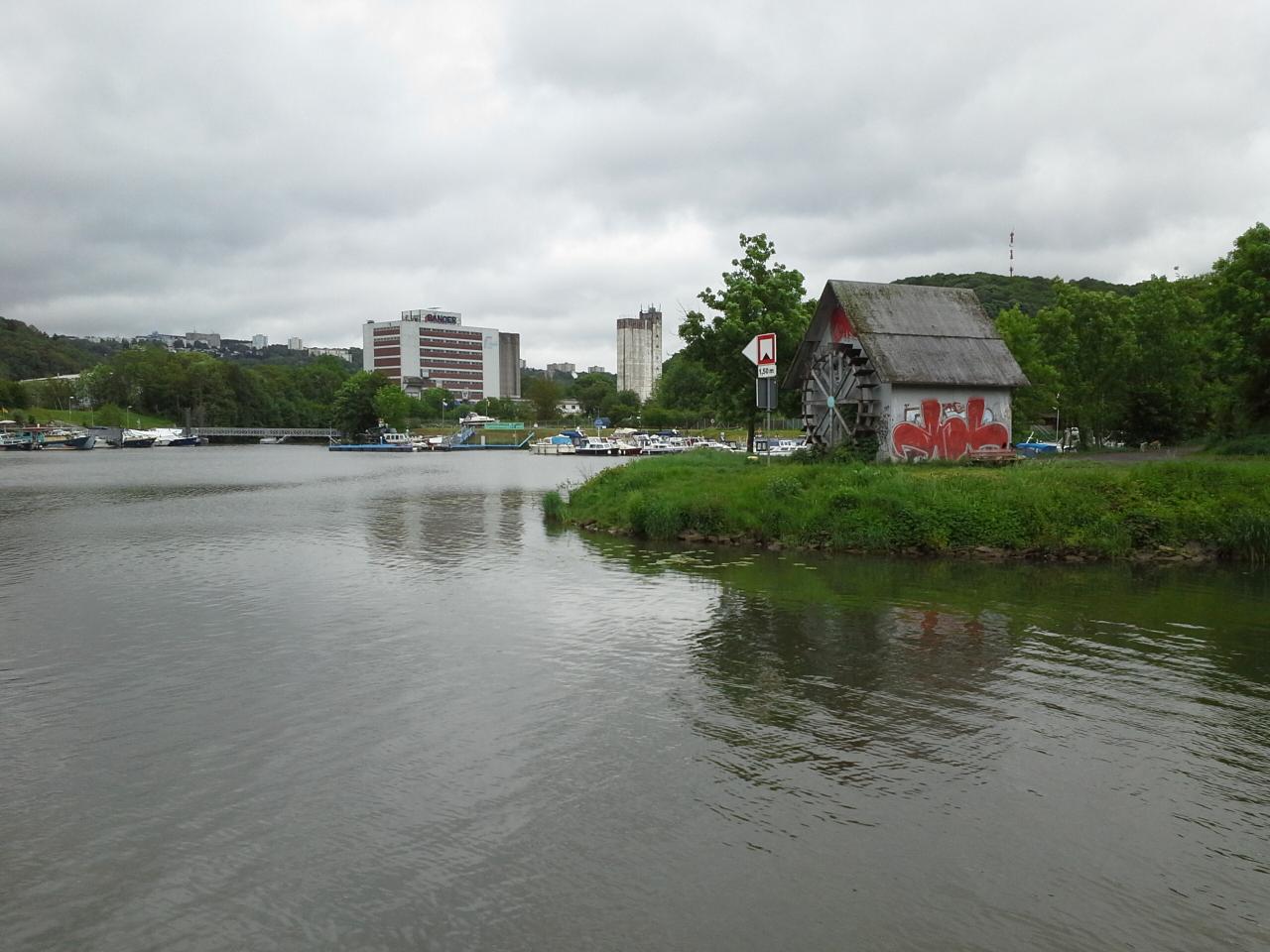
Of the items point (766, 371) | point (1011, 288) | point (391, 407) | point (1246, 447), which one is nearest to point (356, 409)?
point (391, 407)

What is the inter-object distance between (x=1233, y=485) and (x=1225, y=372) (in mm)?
17293

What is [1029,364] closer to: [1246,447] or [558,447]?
[1246,447]

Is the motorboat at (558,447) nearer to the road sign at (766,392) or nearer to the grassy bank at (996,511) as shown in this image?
the road sign at (766,392)

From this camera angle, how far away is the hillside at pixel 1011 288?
83.0 metres

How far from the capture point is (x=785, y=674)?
524 inches

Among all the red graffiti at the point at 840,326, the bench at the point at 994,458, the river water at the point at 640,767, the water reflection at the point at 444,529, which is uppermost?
the red graffiti at the point at 840,326

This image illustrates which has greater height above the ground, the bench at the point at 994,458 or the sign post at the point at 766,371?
the sign post at the point at 766,371

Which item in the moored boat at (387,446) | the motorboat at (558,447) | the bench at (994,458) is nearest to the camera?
the bench at (994,458)

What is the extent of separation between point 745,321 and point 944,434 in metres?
13.1

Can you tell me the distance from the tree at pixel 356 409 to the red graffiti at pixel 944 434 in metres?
142

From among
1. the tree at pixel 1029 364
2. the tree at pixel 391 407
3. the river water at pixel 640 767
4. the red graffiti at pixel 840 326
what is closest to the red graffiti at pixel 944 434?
the red graffiti at pixel 840 326

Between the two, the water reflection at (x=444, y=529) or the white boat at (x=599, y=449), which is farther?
the white boat at (x=599, y=449)

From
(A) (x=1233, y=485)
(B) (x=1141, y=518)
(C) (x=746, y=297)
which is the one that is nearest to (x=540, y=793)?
(B) (x=1141, y=518)

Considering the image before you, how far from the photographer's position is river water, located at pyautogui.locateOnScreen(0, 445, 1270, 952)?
710 cm
